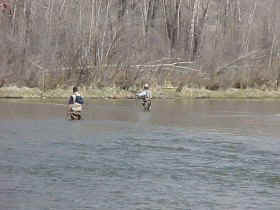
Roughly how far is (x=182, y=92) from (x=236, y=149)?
30442 millimetres

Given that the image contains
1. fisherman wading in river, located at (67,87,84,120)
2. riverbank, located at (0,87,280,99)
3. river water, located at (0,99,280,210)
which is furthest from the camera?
riverbank, located at (0,87,280,99)

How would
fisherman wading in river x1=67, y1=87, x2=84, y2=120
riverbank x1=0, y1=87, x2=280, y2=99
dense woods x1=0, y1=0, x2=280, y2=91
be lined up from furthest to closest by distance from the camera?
dense woods x1=0, y1=0, x2=280, y2=91 < riverbank x1=0, y1=87, x2=280, y2=99 < fisherman wading in river x1=67, y1=87, x2=84, y2=120

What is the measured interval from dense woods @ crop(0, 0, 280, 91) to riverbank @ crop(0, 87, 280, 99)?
1243 mm

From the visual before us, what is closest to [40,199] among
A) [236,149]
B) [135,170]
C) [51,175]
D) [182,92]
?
[51,175]

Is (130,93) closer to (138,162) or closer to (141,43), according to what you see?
(141,43)

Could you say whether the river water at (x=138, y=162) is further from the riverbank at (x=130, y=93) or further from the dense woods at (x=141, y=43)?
the dense woods at (x=141, y=43)

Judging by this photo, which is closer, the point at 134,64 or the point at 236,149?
the point at 236,149

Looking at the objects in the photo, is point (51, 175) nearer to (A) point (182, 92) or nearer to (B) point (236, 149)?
(B) point (236, 149)

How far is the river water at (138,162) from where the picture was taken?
15438 mm

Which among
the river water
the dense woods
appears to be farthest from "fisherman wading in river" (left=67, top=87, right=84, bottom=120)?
the dense woods

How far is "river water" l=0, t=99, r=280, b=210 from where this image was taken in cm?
1544

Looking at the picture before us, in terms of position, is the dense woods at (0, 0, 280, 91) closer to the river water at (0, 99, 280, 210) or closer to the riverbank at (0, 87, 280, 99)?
the riverbank at (0, 87, 280, 99)

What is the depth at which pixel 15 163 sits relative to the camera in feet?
65.0

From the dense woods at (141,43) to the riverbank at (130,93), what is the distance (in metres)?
1.24
